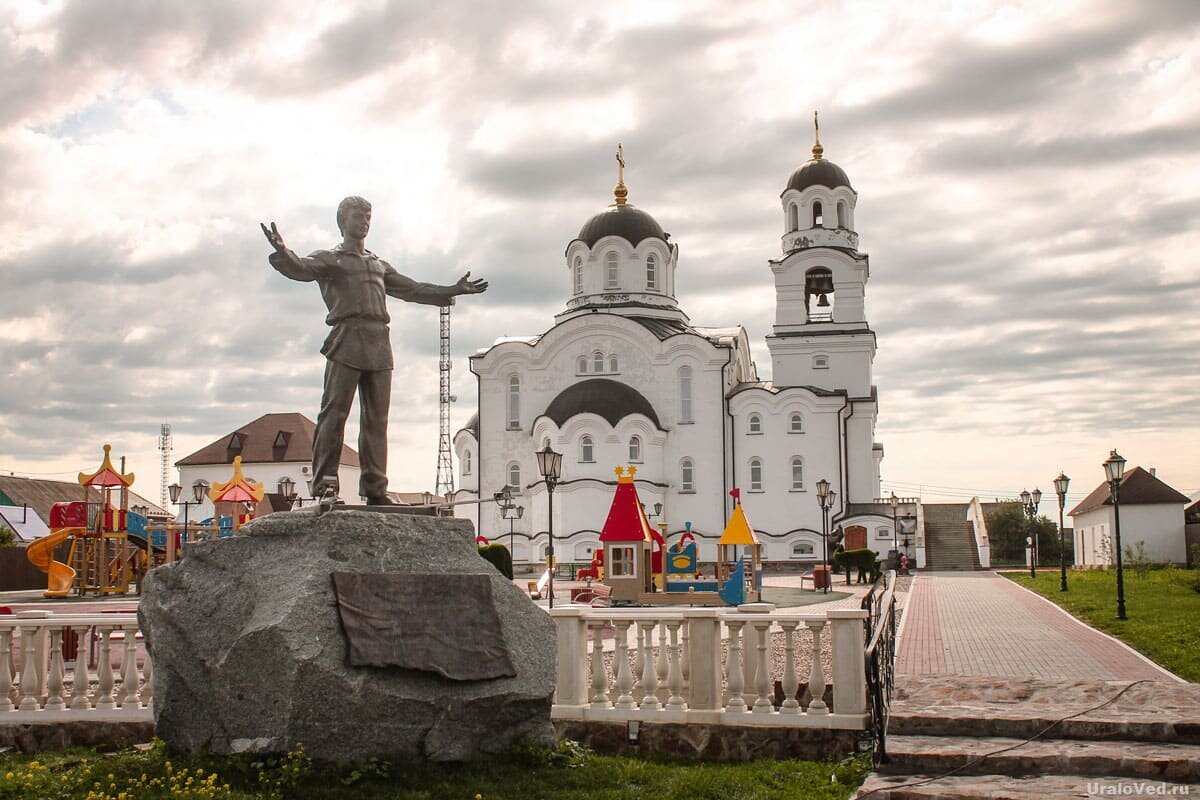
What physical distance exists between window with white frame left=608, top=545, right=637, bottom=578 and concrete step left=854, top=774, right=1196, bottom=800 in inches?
657

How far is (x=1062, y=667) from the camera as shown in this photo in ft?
41.0

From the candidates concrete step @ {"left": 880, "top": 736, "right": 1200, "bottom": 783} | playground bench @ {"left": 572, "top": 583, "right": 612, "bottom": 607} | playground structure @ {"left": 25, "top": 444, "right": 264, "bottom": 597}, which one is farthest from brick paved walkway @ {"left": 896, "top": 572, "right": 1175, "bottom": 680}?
playground structure @ {"left": 25, "top": 444, "right": 264, "bottom": 597}

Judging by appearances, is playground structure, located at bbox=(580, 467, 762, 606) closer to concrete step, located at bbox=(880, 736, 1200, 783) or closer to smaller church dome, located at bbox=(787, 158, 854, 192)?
concrete step, located at bbox=(880, 736, 1200, 783)

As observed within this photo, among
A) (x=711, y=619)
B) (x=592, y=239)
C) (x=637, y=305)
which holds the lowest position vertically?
(x=711, y=619)

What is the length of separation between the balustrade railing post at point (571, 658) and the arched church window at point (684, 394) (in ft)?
126

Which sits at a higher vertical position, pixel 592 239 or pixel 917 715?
pixel 592 239

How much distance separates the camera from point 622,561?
926 inches

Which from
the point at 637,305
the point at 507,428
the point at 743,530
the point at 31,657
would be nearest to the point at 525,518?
the point at 507,428

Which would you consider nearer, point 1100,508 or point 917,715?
point 917,715

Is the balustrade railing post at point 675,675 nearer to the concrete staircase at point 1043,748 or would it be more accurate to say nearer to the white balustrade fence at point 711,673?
the white balustrade fence at point 711,673

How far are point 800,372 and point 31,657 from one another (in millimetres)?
42307

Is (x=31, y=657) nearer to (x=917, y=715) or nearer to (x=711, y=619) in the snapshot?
(x=711, y=619)

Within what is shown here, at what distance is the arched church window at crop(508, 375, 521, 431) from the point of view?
1885 inches

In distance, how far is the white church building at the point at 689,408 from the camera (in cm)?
4506
